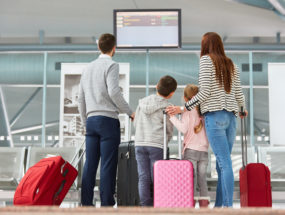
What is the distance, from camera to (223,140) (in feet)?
9.64

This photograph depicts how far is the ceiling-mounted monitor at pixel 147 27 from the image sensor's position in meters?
6.10

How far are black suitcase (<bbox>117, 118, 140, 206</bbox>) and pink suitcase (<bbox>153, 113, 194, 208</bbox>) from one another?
36.1 inches

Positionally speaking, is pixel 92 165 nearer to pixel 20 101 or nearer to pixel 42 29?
pixel 20 101

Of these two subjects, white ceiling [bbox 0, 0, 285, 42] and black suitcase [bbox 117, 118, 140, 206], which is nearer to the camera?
black suitcase [bbox 117, 118, 140, 206]

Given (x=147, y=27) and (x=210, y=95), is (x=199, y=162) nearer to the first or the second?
(x=210, y=95)

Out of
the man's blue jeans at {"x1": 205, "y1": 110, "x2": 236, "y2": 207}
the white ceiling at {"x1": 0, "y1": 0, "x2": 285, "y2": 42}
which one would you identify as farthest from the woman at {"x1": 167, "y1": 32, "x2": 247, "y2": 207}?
the white ceiling at {"x1": 0, "y1": 0, "x2": 285, "y2": 42}

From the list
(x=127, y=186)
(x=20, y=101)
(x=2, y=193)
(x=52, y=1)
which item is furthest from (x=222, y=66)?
(x=52, y=1)

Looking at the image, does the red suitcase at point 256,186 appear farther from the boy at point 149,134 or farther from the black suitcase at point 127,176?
the black suitcase at point 127,176

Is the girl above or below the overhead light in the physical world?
below

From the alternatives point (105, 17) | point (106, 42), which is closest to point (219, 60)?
point (106, 42)

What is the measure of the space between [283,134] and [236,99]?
3021 mm

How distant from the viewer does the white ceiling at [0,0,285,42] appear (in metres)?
9.38

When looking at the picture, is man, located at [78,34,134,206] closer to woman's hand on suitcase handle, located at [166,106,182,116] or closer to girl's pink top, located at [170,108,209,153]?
woman's hand on suitcase handle, located at [166,106,182,116]

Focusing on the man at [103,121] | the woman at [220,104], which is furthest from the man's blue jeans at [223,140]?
the man at [103,121]
